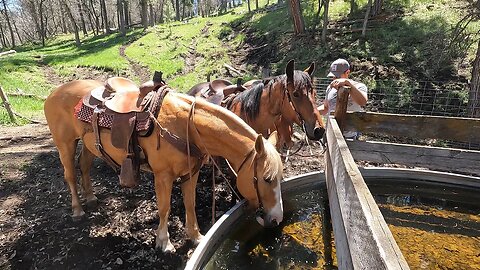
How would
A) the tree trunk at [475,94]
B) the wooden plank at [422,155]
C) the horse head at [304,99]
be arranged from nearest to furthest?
1. the wooden plank at [422,155]
2. the horse head at [304,99]
3. the tree trunk at [475,94]

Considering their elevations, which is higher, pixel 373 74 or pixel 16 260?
pixel 373 74

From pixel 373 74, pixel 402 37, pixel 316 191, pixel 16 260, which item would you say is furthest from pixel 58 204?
pixel 402 37

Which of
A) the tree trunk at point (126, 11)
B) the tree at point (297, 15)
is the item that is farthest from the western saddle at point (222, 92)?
the tree trunk at point (126, 11)

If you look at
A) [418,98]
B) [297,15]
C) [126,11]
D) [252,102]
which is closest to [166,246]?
[252,102]

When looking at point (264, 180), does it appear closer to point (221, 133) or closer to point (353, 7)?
point (221, 133)

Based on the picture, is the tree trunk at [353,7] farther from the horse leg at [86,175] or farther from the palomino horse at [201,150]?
the horse leg at [86,175]

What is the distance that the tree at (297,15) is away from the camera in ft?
53.2

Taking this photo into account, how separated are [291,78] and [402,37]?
38.1 ft

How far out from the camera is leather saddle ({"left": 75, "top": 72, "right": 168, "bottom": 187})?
3225mm

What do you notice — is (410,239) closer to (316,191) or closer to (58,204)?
(316,191)

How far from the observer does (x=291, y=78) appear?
385 cm

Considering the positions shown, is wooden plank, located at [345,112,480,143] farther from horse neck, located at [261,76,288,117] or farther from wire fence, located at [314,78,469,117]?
wire fence, located at [314,78,469,117]

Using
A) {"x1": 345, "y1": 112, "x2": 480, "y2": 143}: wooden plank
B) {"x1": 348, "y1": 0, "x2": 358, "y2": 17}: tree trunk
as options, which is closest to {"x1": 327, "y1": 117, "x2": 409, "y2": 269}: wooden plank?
{"x1": 345, "y1": 112, "x2": 480, "y2": 143}: wooden plank

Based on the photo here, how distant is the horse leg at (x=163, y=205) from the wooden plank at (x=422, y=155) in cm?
239
